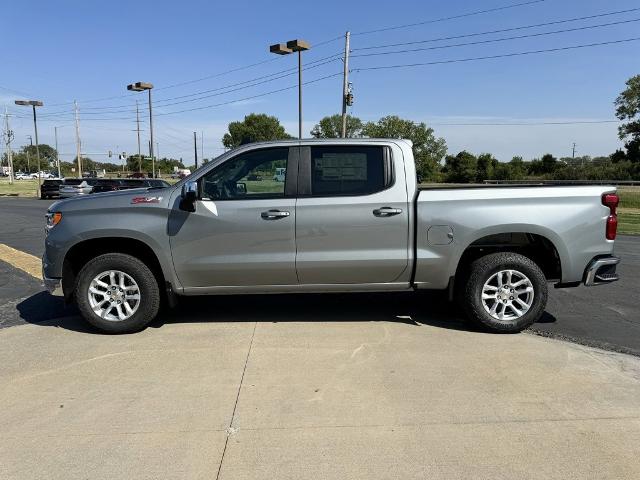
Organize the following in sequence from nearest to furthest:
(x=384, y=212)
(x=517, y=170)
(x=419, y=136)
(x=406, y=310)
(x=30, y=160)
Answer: (x=384, y=212) < (x=406, y=310) < (x=517, y=170) < (x=419, y=136) < (x=30, y=160)

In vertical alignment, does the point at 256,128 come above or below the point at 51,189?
above

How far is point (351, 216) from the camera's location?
511 cm

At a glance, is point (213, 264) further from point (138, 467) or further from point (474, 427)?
point (474, 427)

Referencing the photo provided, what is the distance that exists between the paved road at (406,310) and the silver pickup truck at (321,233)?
0.56 meters

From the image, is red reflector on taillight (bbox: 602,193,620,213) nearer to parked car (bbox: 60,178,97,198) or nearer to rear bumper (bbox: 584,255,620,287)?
rear bumper (bbox: 584,255,620,287)

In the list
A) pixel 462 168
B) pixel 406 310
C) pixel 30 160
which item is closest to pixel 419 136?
pixel 462 168

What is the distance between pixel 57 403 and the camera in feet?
12.4

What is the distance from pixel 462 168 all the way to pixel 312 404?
79.0 meters

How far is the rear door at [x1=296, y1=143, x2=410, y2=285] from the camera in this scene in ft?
16.8

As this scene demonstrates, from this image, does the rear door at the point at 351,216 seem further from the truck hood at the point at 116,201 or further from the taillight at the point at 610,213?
the taillight at the point at 610,213

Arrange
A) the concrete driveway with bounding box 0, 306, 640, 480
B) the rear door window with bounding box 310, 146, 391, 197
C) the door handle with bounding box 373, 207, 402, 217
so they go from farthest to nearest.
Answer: the rear door window with bounding box 310, 146, 391, 197 → the door handle with bounding box 373, 207, 402, 217 → the concrete driveway with bounding box 0, 306, 640, 480

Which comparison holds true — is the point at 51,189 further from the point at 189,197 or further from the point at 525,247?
the point at 525,247

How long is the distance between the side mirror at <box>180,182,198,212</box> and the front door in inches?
2.4

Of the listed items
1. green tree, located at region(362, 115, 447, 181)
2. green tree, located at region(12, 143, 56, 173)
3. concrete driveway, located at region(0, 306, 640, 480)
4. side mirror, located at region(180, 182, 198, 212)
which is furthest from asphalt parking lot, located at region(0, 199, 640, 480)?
green tree, located at region(12, 143, 56, 173)
